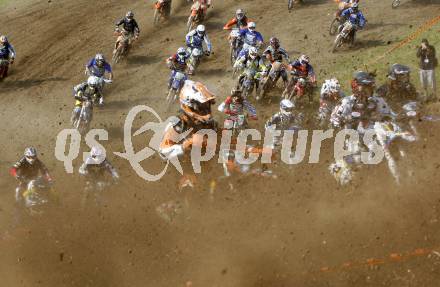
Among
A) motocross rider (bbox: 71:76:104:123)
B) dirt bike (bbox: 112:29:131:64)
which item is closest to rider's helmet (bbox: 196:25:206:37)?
dirt bike (bbox: 112:29:131:64)

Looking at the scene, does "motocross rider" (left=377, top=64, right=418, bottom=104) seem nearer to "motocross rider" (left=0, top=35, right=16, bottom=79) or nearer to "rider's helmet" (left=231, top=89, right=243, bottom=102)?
"rider's helmet" (left=231, top=89, right=243, bottom=102)

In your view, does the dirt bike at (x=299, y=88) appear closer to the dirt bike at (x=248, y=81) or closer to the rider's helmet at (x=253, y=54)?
the dirt bike at (x=248, y=81)

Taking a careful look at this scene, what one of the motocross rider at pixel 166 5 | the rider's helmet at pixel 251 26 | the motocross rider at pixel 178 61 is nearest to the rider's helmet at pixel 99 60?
the motocross rider at pixel 178 61

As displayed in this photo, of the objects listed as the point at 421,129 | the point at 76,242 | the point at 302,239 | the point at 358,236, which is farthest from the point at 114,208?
the point at 421,129

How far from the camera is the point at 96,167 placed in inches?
669

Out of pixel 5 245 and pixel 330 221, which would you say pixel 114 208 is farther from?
pixel 330 221

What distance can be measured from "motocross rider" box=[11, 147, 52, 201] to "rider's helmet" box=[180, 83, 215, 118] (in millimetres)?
4617

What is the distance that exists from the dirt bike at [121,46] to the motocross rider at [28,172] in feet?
32.2

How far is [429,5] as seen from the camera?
2741 cm

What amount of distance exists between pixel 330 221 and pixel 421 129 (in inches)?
194

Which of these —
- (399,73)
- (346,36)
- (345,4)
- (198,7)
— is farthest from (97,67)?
(399,73)

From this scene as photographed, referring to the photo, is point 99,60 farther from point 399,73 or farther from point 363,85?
point 399,73

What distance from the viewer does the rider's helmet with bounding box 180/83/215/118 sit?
50.3ft

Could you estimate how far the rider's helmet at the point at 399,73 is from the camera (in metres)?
19.5
